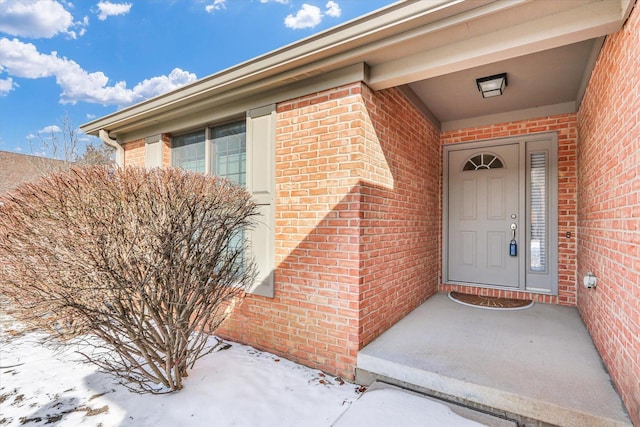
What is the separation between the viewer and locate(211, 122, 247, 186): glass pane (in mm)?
3758

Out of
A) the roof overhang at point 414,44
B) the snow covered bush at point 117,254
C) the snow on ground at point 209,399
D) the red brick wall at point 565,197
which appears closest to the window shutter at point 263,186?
the roof overhang at point 414,44

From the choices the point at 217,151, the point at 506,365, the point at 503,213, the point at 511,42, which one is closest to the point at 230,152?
the point at 217,151

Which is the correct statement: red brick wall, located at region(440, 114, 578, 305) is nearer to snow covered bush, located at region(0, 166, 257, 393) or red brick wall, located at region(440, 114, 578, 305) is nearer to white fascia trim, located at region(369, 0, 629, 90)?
white fascia trim, located at region(369, 0, 629, 90)

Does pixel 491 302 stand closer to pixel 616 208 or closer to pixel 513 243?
pixel 513 243

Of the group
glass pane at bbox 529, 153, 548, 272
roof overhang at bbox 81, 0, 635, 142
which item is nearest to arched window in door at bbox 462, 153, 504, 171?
glass pane at bbox 529, 153, 548, 272

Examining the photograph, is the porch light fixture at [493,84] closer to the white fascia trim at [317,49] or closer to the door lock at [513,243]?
the white fascia trim at [317,49]

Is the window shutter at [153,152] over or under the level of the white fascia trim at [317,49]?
under

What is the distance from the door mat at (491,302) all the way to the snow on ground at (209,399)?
2363 millimetres

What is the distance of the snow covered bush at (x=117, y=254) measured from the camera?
6.86ft

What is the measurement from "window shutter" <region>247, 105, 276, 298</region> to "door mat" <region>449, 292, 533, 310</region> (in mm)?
2838

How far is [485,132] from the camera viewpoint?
14.8 ft

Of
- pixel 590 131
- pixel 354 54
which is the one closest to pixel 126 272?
pixel 354 54

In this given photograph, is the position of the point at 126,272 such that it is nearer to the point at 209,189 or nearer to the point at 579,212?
the point at 209,189

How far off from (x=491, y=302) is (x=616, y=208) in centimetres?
247
